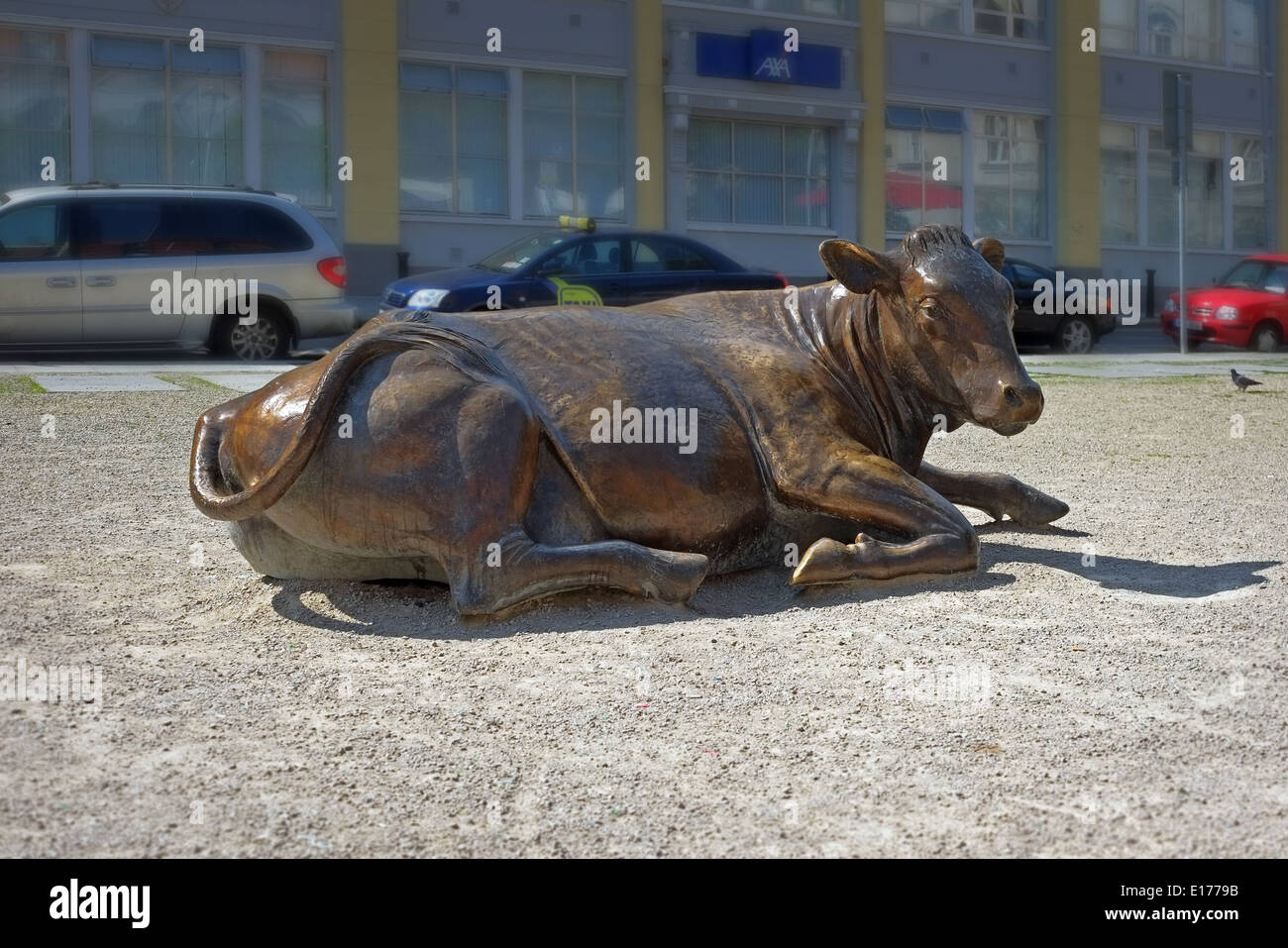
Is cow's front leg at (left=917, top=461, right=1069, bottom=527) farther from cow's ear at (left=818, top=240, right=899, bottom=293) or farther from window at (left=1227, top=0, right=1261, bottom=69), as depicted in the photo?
window at (left=1227, top=0, right=1261, bottom=69)

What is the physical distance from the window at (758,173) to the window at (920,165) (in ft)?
4.68

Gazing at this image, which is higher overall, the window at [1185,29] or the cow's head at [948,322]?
the window at [1185,29]

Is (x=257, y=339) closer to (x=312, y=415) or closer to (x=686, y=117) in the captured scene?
(x=312, y=415)

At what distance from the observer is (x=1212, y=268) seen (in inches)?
1310

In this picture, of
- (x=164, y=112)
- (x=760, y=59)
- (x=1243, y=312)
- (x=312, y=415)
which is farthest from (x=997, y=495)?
(x=760, y=59)

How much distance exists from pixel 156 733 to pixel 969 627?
7.68ft

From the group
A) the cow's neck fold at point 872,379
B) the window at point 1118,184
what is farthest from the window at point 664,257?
the window at point 1118,184

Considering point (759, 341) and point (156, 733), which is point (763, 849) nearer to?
point (156, 733)

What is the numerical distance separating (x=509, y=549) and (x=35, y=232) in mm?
12245

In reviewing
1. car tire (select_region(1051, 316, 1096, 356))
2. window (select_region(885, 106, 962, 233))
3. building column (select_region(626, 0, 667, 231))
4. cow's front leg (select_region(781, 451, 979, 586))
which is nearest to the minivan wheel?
building column (select_region(626, 0, 667, 231))

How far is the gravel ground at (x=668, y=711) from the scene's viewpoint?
120 inches

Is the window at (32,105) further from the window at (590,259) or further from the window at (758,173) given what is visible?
the window at (758,173)

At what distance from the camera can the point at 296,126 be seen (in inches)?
901

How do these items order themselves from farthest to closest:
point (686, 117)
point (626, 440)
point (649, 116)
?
point (686, 117), point (649, 116), point (626, 440)
